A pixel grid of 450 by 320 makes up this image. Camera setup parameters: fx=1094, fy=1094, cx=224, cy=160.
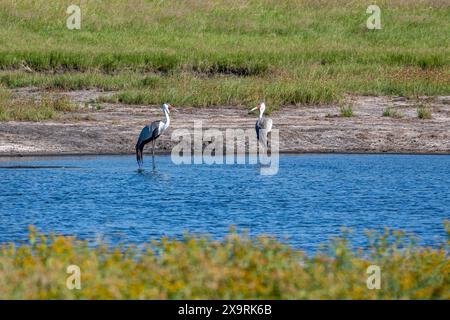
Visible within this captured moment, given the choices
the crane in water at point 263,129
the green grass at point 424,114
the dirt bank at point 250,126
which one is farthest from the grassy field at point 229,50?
the crane in water at point 263,129

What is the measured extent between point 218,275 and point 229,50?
25.0 m

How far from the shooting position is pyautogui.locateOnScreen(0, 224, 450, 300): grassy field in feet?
28.8

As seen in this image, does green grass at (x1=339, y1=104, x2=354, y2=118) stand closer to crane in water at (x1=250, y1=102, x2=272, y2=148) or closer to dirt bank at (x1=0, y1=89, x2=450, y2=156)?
dirt bank at (x1=0, y1=89, x2=450, y2=156)

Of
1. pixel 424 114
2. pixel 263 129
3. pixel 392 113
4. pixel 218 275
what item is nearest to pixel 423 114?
pixel 424 114

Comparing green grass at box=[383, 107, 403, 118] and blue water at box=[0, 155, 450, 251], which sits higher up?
green grass at box=[383, 107, 403, 118]

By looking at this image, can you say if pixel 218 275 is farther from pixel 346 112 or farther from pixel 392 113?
pixel 392 113

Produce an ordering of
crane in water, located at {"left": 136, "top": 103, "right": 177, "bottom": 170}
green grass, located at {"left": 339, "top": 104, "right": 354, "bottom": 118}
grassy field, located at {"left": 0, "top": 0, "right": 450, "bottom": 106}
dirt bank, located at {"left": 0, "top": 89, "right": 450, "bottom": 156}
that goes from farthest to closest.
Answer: grassy field, located at {"left": 0, "top": 0, "right": 450, "bottom": 106}, green grass, located at {"left": 339, "top": 104, "right": 354, "bottom": 118}, dirt bank, located at {"left": 0, "top": 89, "right": 450, "bottom": 156}, crane in water, located at {"left": 136, "top": 103, "right": 177, "bottom": 170}

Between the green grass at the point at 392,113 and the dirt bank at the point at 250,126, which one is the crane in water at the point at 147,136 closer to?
the dirt bank at the point at 250,126

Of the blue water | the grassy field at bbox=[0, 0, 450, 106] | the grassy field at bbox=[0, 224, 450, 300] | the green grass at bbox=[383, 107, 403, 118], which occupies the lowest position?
the blue water

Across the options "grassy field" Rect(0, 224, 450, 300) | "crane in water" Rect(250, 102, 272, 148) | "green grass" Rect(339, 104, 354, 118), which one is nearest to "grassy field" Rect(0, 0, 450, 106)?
"green grass" Rect(339, 104, 354, 118)

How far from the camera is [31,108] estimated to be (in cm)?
2512

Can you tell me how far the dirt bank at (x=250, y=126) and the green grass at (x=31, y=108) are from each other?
0.27m

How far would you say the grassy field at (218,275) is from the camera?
8789mm

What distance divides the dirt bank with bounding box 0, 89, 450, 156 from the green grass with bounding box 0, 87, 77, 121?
27 centimetres
